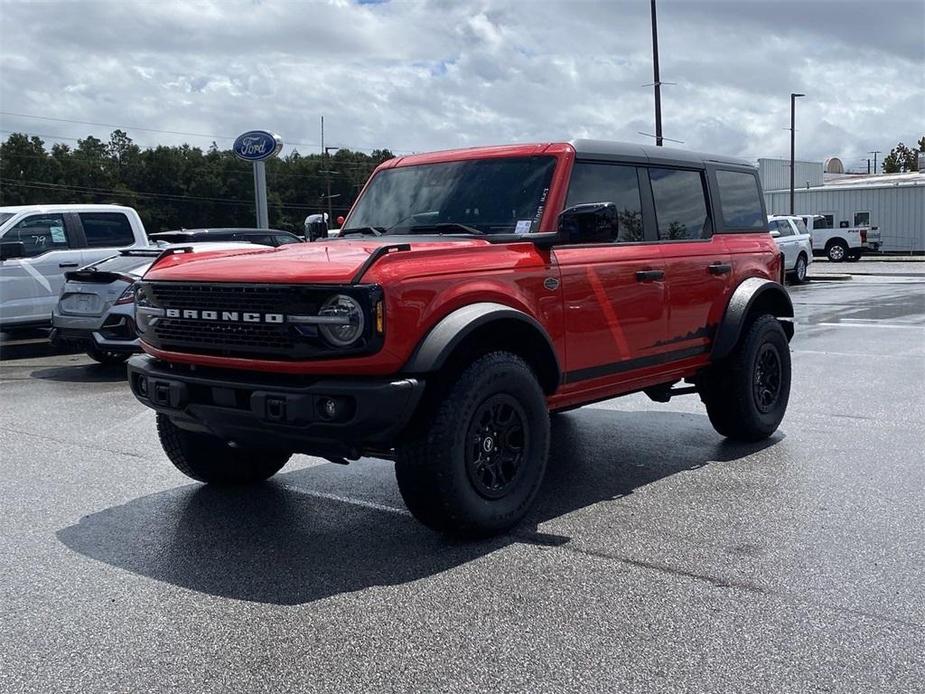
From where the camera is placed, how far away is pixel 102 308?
11.2 meters

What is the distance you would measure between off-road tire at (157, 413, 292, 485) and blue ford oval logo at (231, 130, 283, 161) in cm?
1294

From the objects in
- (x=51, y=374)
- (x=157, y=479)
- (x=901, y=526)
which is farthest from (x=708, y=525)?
(x=51, y=374)

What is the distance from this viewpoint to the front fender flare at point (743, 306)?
688cm

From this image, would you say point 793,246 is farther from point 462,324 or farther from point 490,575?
point 490,575

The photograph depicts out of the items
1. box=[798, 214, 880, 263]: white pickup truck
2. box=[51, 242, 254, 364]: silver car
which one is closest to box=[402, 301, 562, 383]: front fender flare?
box=[51, 242, 254, 364]: silver car

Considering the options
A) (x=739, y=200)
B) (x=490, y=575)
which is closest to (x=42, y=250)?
(x=739, y=200)

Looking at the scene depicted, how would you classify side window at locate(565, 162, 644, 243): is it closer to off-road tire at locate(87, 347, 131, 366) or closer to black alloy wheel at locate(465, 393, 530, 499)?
black alloy wheel at locate(465, 393, 530, 499)

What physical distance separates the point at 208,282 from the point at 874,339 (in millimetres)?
10921

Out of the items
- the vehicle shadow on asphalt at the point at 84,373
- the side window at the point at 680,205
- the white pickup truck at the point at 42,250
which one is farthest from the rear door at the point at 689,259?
the white pickup truck at the point at 42,250

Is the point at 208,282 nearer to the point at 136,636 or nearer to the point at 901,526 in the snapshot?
the point at 136,636

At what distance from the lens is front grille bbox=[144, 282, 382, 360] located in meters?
4.59

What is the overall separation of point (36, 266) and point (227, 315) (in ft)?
31.4

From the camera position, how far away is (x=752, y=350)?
7.07 metres

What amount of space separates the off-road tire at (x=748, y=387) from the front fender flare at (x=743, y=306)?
4.6 inches
